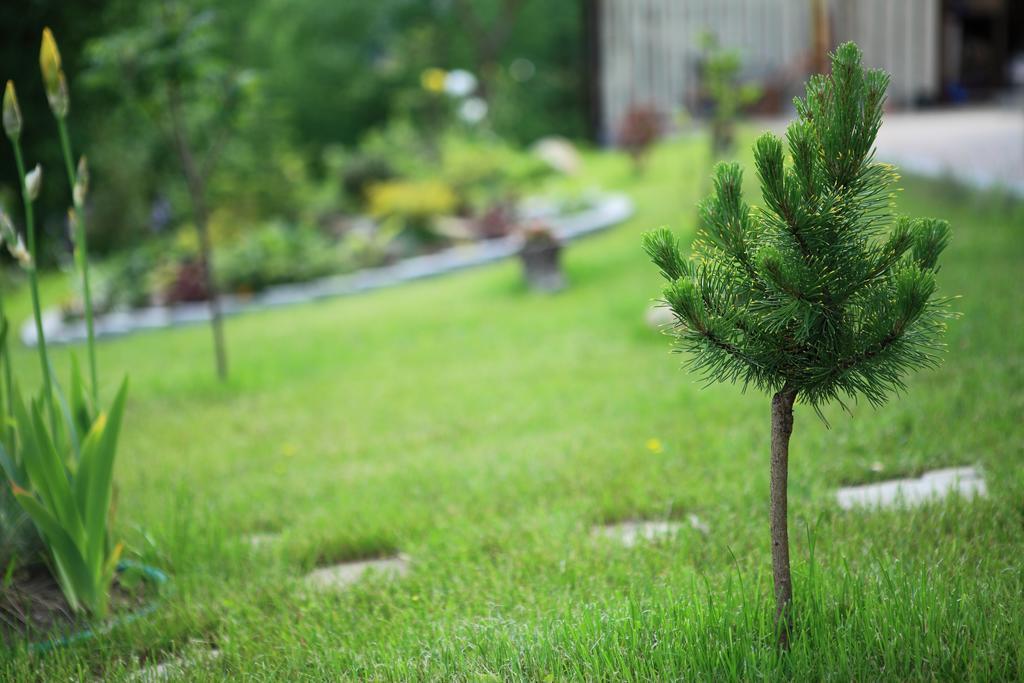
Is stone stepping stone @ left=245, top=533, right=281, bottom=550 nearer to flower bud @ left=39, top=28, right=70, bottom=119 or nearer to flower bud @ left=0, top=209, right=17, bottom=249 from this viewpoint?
flower bud @ left=0, top=209, right=17, bottom=249

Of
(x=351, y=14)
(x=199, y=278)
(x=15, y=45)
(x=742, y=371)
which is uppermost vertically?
(x=351, y=14)

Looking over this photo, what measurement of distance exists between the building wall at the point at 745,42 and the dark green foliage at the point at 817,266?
13.3m

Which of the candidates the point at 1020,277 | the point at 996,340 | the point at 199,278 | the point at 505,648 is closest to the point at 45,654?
the point at 505,648

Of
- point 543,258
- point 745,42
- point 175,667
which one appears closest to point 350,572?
point 175,667

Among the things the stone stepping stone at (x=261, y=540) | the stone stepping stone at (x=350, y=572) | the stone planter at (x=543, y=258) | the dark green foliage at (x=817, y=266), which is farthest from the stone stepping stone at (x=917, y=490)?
the stone planter at (x=543, y=258)

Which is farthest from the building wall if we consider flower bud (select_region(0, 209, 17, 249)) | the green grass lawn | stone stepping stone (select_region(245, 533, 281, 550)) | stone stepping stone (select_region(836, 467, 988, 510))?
flower bud (select_region(0, 209, 17, 249))

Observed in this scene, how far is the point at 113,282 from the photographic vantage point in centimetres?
1040

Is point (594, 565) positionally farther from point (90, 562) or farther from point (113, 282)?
point (113, 282)

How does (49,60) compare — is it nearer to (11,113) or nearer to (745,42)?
(11,113)

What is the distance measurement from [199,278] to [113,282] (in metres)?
0.98

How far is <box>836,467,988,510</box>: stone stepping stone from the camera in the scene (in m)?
2.74

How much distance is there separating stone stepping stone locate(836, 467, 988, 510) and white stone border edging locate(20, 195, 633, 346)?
6758 millimetres

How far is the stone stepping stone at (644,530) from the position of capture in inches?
108

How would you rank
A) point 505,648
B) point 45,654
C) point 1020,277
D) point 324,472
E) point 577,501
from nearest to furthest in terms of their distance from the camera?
point 505,648 → point 45,654 → point 577,501 → point 324,472 → point 1020,277
